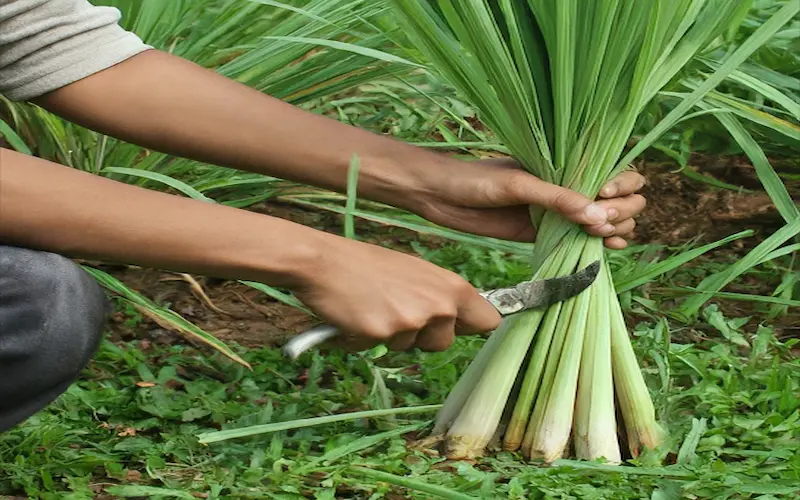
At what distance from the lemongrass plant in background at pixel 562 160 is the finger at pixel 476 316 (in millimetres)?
119

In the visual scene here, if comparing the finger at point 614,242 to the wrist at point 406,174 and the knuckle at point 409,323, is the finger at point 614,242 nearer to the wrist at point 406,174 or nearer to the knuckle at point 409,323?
the wrist at point 406,174

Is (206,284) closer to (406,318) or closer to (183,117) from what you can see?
(183,117)

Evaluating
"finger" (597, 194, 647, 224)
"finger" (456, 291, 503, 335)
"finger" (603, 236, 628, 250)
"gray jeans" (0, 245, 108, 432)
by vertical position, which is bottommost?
"gray jeans" (0, 245, 108, 432)

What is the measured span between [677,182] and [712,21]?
0.99m

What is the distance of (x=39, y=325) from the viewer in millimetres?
1251

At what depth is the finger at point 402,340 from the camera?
1.32 m

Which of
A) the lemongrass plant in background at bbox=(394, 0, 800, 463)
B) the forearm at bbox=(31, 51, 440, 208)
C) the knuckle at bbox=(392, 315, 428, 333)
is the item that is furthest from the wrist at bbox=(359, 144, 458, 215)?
the knuckle at bbox=(392, 315, 428, 333)

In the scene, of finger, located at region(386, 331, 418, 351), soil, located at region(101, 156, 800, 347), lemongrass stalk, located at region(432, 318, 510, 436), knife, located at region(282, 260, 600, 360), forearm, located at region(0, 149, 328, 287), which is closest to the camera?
forearm, located at region(0, 149, 328, 287)

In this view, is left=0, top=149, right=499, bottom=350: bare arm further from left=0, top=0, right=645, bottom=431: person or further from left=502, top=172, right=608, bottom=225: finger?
left=502, top=172, right=608, bottom=225: finger

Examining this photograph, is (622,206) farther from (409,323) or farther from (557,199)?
(409,323)

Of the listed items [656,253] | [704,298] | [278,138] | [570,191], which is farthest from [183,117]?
[656,253]

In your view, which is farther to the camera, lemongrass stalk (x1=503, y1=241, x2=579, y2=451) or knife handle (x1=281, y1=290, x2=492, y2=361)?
lemongrass stalk (x1=503, y1=241, x2=579, y2=451)

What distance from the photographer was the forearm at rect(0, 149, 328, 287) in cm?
119

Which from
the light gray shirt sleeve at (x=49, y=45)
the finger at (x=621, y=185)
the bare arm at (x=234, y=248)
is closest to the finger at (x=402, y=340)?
the bare arm at (x=234, y=248)
